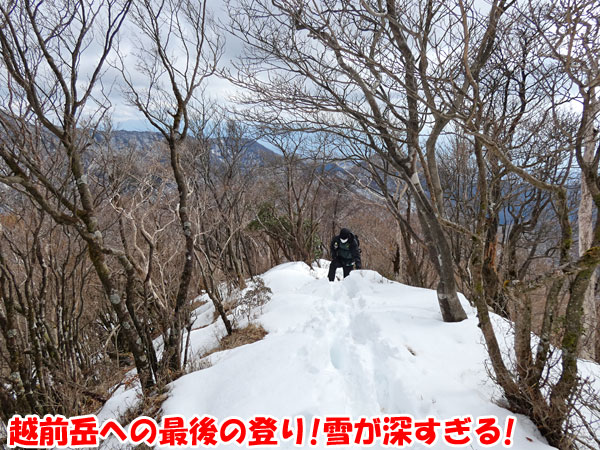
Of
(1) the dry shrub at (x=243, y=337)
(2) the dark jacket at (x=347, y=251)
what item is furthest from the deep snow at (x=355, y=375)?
(2) the dark jacket at (x=347, y=251)

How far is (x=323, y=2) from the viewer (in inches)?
120

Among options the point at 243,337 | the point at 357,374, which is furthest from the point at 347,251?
the point at 357,374

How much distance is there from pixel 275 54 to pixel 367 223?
13.9 metres

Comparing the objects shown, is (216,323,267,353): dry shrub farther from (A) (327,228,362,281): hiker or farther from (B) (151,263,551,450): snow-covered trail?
(A) (327,228,362,281): hiker

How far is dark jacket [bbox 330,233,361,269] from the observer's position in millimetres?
8007

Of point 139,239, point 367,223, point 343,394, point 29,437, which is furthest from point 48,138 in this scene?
point 367,223

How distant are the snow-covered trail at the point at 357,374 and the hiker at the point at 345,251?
9.34 feet

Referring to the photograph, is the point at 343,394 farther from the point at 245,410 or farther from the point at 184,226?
the point at 184,226

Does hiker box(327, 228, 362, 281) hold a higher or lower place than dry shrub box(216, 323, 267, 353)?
higher

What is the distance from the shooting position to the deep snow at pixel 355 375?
276cm

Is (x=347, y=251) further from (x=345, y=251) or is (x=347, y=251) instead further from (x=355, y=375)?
(x=355, y=375)

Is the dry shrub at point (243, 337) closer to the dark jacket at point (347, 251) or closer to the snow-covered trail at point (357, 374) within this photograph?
the snow-covered trail at point (357, 374)

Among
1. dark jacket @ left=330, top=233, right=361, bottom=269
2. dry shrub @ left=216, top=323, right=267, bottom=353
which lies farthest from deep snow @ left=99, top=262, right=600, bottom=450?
dark jacket @ left=330, top=233, right=361, bottom=269

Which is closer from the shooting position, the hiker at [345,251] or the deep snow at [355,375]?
the deep snow at [355,375]
